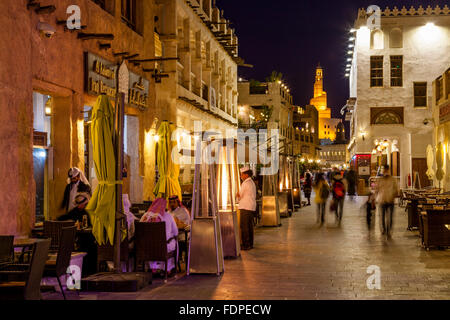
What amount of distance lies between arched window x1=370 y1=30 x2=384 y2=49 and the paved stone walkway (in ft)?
93.0

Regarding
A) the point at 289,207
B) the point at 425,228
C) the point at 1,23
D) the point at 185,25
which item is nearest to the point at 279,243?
the point at 425,228

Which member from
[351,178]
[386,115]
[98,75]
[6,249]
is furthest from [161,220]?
[386,115]

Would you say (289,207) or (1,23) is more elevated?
(1,23)

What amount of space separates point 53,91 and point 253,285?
6.66 meters

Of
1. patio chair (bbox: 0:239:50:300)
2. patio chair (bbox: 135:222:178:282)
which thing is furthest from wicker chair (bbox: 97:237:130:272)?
patio chair (bbox: 0:239:50:300)

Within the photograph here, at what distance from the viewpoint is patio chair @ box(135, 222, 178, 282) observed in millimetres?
8969

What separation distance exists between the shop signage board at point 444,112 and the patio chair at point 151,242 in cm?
1498

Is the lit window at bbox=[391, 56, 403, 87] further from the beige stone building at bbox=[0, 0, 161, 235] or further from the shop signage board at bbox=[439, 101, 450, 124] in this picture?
the beige stone building at bbox=[0, 0, 161, 235]

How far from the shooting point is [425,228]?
12.4 m

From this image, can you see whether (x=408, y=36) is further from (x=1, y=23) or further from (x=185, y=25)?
(x=1, y=23)

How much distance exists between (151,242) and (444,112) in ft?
51.8

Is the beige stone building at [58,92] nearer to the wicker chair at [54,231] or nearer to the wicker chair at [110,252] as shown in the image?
the wicker chair at [54,231]

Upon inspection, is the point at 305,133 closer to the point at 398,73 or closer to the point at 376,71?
the point at 376,71
